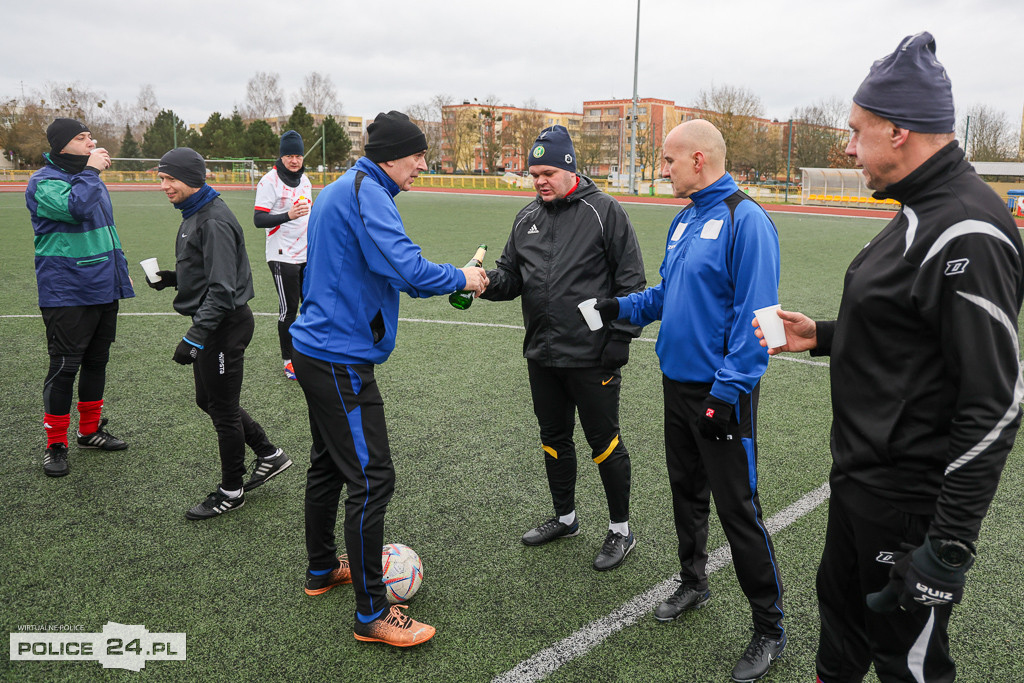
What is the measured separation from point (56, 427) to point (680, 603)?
4386 mm

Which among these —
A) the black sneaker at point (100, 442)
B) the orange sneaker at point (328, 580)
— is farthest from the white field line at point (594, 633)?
the black sneaker at point (100, 442)

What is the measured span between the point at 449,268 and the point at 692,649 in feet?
6.80

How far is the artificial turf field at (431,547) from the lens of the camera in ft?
10.3

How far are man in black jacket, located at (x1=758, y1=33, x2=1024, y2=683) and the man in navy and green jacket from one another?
16.1 ft

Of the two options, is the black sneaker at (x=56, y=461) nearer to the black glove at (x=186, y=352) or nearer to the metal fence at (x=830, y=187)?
the black glove at (x=186, y=352)

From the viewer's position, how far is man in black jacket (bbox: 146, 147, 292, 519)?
4.26 meters

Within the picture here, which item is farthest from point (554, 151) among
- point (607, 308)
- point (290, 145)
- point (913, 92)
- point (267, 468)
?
point (290, 145)

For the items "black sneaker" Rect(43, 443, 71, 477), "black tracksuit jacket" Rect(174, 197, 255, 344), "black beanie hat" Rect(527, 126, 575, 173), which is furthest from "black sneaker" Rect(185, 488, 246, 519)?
"black beanie hat" Rect(527, 126, 575, 173)

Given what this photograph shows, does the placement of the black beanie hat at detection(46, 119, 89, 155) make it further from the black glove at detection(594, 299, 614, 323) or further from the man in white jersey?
the black glove at detection(594, 299, 614, 323)

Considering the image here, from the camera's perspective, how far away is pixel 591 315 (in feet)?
11.5

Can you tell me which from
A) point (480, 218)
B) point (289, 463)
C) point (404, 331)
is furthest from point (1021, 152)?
point (289, 463)

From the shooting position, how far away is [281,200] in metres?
7.34

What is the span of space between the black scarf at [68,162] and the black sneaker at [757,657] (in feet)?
17.1

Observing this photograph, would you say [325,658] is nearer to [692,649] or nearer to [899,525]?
[692,649]
